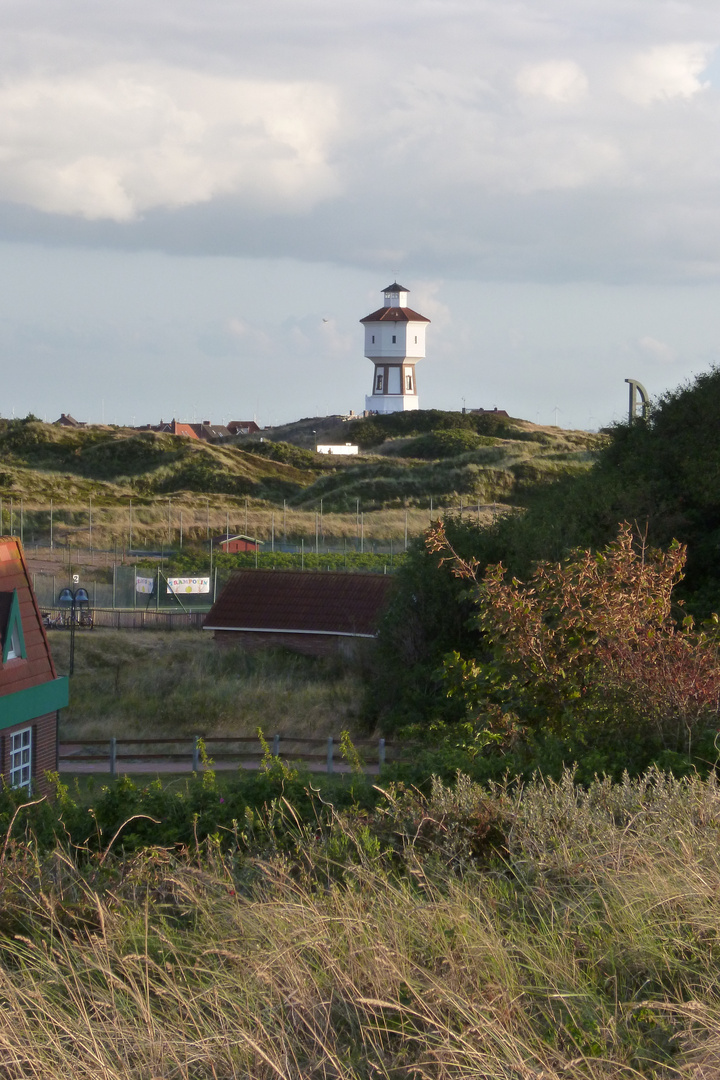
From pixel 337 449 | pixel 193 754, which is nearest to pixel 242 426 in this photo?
pixel 337 449

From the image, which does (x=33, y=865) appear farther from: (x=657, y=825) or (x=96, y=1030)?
(x=657, y=825)

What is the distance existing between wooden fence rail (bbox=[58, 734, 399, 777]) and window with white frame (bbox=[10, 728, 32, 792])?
3.17 meters

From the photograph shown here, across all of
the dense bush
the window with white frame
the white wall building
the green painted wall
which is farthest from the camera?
the white wall building

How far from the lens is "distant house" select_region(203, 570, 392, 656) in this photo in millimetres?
30953

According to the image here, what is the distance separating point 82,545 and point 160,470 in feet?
72.1

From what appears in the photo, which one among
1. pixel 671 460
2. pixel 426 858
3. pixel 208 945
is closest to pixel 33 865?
pixel 208 945

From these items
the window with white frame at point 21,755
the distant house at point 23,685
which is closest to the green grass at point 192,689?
the distant house at point 23,685

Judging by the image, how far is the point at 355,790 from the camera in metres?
7.38

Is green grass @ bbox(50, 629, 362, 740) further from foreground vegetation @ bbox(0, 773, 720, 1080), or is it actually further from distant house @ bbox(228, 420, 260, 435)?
distant house @ bbox(228, 420, 260, 435)

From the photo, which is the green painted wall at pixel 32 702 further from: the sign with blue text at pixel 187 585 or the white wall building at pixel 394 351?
the white wall building at pixel 394 351

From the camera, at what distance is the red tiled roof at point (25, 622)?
1749 centimetres

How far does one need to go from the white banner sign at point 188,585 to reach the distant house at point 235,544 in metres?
8.51

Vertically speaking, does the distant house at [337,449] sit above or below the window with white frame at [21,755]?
above

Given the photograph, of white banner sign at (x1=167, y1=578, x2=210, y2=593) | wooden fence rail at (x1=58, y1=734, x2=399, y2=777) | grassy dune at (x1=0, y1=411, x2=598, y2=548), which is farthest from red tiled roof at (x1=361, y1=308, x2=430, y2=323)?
wooden fence rail at (x1=58, y1=734, x2=399, y2=777)
